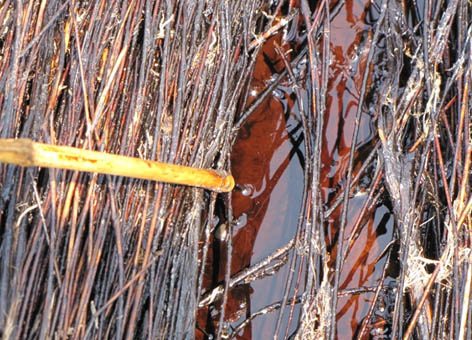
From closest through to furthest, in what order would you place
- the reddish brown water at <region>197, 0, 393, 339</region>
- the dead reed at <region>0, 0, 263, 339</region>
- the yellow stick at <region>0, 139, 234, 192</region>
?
the yellow stick at <region>0, 139, 234, 192</region> → the dead reed at <region>0, 0, 263, 339</region> → the reddish brown water at <region>197, 0, 393, 339</region>

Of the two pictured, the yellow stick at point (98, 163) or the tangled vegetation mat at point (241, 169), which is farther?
the tangled vegetation mat at point (241, 169)

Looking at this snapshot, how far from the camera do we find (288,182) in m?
1.33

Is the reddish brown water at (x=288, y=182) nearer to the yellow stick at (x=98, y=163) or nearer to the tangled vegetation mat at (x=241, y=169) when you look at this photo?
the tangled vegetation mat at (x=241, y=169)

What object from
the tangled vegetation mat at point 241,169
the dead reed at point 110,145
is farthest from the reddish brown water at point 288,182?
the dead reed at point 110,145

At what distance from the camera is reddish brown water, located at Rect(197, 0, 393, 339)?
1308mm

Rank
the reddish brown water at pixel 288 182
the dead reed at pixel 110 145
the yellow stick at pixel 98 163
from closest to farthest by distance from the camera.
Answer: the yellow stick at pixel 98 163
the dead reed at pixel 110 145
the reddish brown water at pixel 288 182

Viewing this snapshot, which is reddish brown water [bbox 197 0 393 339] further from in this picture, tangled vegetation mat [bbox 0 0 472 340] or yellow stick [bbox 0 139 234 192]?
yellow stick [bbox 0 139 234 192]

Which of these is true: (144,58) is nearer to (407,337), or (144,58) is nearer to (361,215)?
(361,215)

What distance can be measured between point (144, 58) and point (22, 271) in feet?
1.75

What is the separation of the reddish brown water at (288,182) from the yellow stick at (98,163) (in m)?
0.21

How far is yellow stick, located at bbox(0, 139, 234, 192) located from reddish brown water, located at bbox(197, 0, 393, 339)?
21 cm

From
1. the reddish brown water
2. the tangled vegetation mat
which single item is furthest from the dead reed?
the reddish brown water

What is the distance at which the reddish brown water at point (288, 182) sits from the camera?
51.5 inches

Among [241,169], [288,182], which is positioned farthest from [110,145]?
[288,182]
